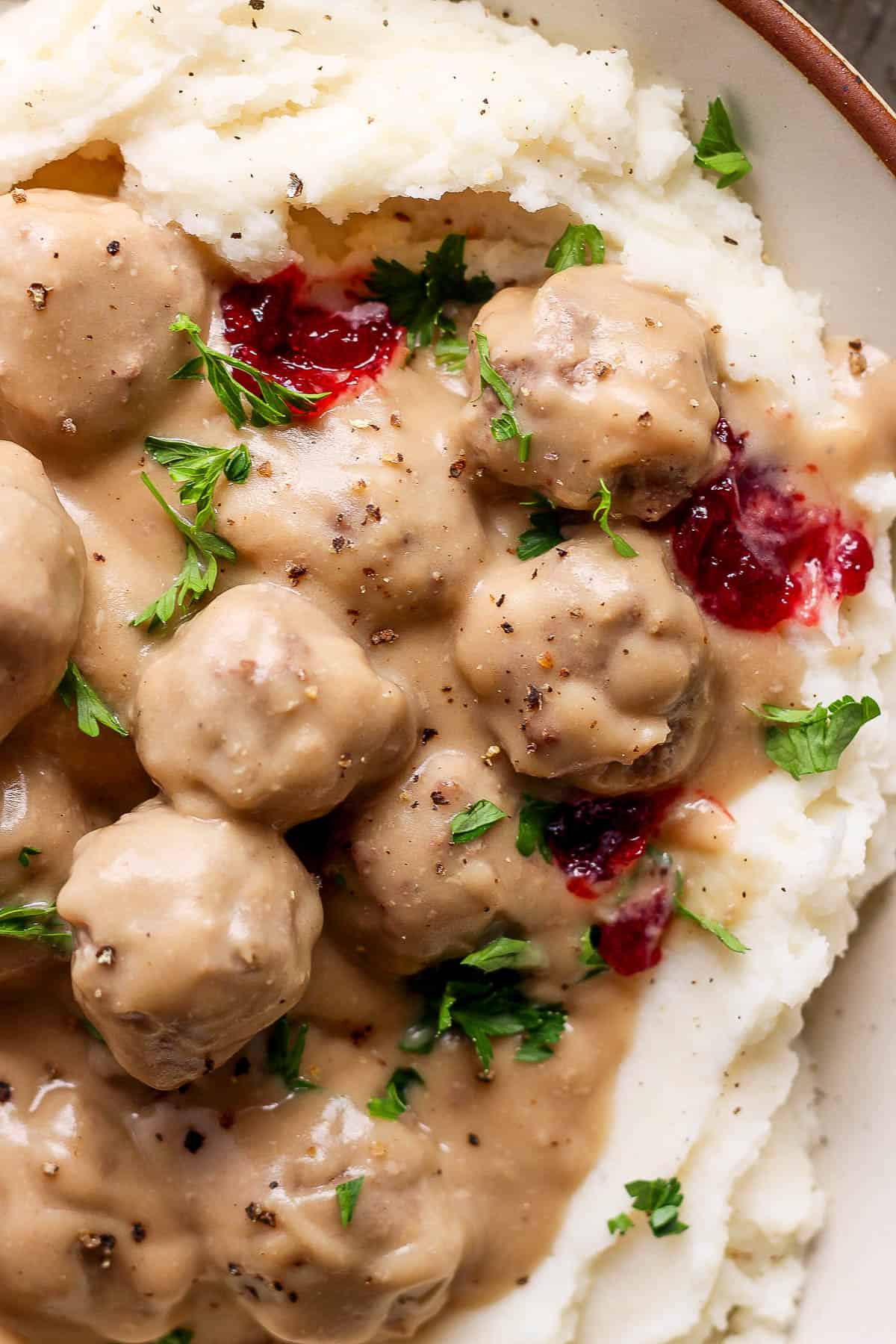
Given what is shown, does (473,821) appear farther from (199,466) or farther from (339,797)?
(199,466)

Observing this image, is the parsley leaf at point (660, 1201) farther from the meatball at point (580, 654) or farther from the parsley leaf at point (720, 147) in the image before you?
the parsley leaf at point (720, 147)

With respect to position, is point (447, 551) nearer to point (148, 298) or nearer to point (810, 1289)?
point (148, 298)

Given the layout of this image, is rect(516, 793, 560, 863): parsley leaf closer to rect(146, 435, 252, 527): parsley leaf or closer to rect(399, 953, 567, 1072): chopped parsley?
rect(399, 953, 567, 1072): chopped parsley

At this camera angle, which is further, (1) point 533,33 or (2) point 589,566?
(1) point 533,33

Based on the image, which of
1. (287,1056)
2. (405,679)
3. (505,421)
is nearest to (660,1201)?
(287,1056)

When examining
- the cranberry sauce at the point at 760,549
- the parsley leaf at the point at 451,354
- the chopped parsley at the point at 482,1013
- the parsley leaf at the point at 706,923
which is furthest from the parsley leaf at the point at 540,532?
the chopped parsley at the point at 482,1013

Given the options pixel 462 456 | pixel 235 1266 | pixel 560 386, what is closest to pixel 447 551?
pixel 462 456

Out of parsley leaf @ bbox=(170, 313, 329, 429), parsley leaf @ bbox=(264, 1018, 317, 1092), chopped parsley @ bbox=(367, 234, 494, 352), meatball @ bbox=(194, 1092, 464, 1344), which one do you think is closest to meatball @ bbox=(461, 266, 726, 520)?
chopped parsley @ bbox=(367, 234, 494, 352)
